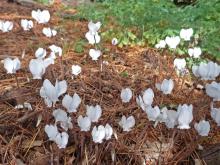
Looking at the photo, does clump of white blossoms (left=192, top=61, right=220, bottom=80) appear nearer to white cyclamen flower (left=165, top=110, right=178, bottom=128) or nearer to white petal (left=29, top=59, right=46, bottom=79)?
white cyclamen flower (left=165, top=110, right=178, bottom=128)

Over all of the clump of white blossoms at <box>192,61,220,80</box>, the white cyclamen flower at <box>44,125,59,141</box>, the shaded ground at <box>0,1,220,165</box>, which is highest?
the clump of white blossoms at <box>192,61,220,80</box>

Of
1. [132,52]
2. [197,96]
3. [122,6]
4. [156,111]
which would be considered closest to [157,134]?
[156,111]

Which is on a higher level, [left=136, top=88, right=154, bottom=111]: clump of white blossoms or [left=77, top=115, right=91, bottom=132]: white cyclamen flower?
[left=136, top=88, right=154, bottom=111]: clump of white blossoms

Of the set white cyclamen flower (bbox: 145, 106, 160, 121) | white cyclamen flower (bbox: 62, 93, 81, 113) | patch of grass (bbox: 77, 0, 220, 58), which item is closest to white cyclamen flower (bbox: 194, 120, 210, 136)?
white cyclamen flower (bbox: 145, 106, 160, 121)

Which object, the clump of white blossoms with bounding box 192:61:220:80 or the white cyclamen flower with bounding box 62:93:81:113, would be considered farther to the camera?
the clump of white blossoms with bounding box 192:61:220:80

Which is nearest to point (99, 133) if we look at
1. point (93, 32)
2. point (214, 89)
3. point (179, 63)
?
point (214, 89)

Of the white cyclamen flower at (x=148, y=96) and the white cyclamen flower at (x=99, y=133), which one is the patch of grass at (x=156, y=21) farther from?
the white cyclamen flower at (x=99, y=133)
